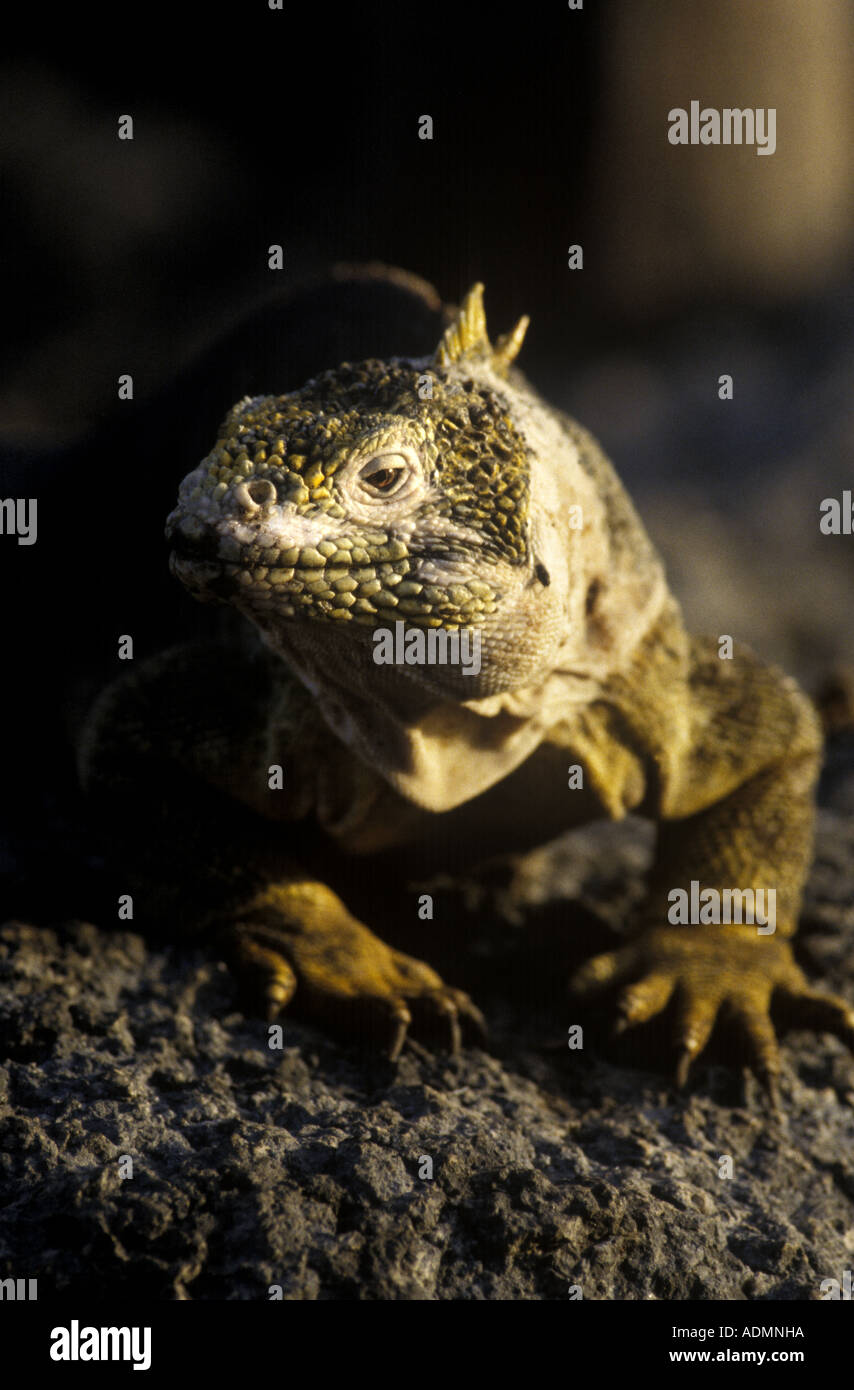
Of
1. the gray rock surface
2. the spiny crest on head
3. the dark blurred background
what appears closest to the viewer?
the gray rock surface

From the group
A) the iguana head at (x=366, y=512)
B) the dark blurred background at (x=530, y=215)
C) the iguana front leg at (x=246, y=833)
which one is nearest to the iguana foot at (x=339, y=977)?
the iguana front leg at (x=246, y=833)

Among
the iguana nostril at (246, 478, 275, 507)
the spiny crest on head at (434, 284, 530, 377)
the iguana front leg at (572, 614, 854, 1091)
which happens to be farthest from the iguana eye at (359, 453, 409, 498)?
the iguana front leg at (572, 614, 854, 1091)

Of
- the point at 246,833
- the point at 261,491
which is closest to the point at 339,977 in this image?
the point at 246,833

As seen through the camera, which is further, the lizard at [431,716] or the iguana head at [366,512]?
the lizard at [431,716]

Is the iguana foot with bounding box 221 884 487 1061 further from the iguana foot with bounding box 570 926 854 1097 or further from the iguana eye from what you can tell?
the iguana eye

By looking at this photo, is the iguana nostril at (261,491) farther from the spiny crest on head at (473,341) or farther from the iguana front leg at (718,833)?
the iguana front leg at (718,833)
